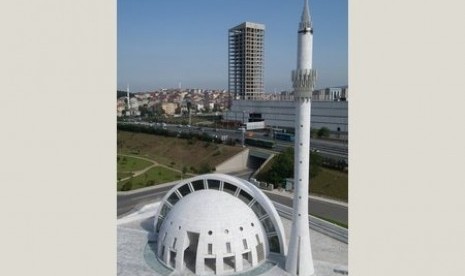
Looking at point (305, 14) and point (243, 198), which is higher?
point (305, 14)

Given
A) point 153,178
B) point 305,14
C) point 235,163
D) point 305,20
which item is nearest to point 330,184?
point 235,163

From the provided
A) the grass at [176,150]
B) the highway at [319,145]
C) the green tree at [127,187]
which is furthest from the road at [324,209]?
the grass at [176,150]

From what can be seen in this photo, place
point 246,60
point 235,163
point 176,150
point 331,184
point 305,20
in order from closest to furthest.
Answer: point 305,20 → point 331,184 → point 235,163 → point 176,150 → point 246,60

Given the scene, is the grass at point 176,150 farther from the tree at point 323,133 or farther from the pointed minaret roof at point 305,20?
the pointed minaret roof at point 305,20

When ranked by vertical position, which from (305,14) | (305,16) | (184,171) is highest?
(305,14)

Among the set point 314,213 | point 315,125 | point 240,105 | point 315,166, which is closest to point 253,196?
point 314,213

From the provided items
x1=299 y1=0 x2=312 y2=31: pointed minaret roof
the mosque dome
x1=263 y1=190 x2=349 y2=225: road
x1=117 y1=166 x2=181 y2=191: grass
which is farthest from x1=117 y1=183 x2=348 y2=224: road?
x1=299 y1=0 x2=312 y2=31: pointed minaret roof

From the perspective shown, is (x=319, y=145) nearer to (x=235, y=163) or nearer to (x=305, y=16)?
(x=235, y=163)
